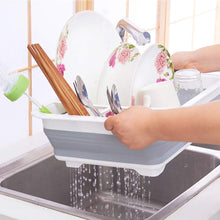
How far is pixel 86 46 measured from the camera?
1.31 meters

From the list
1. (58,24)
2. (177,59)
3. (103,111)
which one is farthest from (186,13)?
(103,111)

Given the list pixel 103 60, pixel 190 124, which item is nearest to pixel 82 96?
pixel 190 124

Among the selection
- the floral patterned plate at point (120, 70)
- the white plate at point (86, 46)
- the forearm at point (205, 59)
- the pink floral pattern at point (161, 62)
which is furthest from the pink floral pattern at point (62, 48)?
the forearm at point (205, 59)

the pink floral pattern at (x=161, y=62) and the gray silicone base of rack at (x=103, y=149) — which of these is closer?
the gray silicone base of rack at (x=103, y=149)

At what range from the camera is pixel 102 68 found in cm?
132

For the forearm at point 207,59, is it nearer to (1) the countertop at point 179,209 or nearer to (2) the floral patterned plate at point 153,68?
(2) the floral patterned plate at point 153,68

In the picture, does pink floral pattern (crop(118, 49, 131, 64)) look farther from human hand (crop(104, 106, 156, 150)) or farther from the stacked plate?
human hand (crop(104, 106, 156, 150))

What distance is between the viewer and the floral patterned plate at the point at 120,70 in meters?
1.25

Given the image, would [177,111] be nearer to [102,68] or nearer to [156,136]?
[156,136]

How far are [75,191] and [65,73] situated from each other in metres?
0.36

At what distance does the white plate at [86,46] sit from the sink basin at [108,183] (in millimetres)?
229

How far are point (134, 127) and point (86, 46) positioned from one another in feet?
1.39

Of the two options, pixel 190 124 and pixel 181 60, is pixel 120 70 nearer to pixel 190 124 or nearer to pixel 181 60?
pixel 181 60

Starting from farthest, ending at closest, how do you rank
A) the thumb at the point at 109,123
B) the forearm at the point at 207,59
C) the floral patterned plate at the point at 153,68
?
1. the forearm at the point at 207,59
2. the floral patterned plate at the point at 153,68
3. the thumb at the point at 109,123
